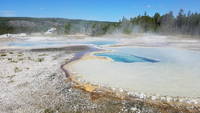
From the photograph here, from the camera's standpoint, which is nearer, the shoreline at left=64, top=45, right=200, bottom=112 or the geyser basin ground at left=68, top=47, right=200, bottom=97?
the shoreline at left=64, top=45, right=200, bottom=112

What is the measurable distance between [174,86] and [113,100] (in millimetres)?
3327

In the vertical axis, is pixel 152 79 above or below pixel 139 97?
above

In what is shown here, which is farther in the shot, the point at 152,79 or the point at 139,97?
the point at 152,79

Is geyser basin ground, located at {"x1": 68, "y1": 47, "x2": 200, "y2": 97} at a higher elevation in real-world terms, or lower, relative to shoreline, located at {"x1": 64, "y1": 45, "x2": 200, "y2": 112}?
higher

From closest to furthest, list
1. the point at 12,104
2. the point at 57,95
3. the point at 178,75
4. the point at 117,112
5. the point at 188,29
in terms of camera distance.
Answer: the point at 117,112 → the point at 12,104 → the point at 57,95 → the point at 178,75 → the point at 188,29

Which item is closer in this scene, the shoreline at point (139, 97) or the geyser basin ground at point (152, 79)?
the shoreline at point (139, 97)

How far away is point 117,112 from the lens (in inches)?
210

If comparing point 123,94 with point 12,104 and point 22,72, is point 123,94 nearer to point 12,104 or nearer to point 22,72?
point 12,104

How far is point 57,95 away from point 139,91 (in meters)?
3.58

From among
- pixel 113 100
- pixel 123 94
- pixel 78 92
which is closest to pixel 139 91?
pixel 123 94

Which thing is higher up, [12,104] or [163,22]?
[163,22]

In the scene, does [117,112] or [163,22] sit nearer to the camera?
[117,112]

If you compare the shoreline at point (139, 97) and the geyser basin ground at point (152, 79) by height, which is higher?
the geyser basin ground at point (152, 79)

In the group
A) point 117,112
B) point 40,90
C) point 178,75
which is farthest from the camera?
point 178,75
